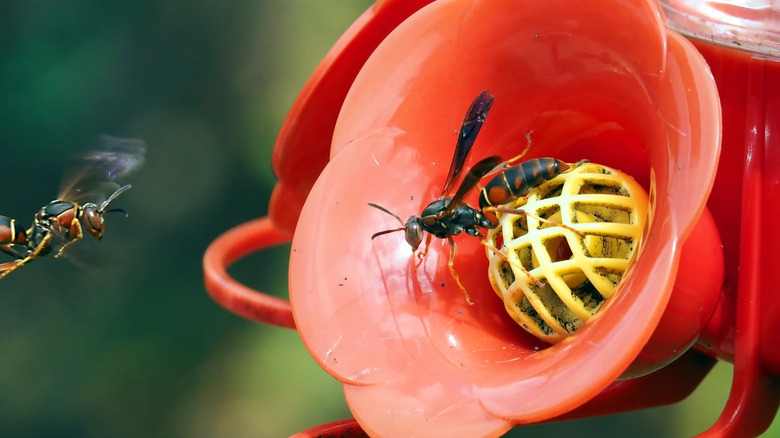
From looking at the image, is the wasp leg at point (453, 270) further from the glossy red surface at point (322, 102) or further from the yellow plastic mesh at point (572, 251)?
the glossy red surface at point (322, 102)

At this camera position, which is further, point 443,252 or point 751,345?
point 443,252

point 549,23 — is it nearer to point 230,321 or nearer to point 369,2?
point 369,2

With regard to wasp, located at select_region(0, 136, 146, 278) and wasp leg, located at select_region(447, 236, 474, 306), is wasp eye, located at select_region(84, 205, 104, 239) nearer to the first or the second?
wasp, located at select_region(0, 136, 146, 278)

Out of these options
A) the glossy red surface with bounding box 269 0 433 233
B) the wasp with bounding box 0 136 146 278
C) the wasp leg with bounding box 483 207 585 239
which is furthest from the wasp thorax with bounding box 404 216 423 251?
the wasp with bounding box 0 136 146 278

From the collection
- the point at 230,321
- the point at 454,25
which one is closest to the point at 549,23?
the point at 454,25

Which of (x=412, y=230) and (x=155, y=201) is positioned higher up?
(x=412, y=230)

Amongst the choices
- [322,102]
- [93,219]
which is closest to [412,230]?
[322,102]

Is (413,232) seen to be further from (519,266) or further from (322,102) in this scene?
(322,102)
